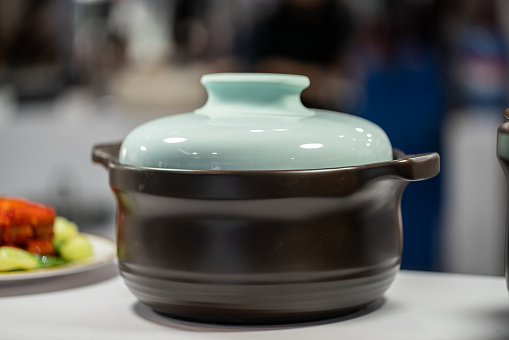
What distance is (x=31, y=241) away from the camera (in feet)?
2.40

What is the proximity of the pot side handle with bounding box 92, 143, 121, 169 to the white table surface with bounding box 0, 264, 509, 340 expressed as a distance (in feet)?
0.40

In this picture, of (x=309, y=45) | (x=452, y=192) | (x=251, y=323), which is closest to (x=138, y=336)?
(x=251, y=323)

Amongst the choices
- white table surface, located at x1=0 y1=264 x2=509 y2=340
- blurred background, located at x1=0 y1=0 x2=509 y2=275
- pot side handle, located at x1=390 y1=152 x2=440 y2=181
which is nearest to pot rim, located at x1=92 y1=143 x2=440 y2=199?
pot side handle, located at x1=390 y1=152 x2=440 y2=181

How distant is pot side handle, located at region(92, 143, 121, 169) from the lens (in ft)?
2.08

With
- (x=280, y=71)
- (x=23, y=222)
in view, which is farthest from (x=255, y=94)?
(x=280, y=71)

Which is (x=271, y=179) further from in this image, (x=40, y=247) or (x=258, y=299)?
(x=40, y=247)

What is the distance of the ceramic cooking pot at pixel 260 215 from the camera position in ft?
1.67

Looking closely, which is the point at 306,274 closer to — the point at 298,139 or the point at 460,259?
the point at 298,139

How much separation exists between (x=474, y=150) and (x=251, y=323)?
1.75 m

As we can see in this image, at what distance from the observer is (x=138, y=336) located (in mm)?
514

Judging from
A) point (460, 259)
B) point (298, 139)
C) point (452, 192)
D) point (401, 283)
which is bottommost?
point (460, 259)

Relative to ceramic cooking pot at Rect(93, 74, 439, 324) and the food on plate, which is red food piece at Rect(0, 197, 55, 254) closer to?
the food on plate

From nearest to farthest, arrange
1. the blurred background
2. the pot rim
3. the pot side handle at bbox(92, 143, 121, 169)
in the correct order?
the pot rim → the pot side handle at bbox(92, 143, 121, 169) → the blurred background

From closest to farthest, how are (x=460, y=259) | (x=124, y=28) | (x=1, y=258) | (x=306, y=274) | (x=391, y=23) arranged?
(x=306, y=274)
(x=1, y=258)
(x=460, y=259)
(x=391, y=23)
(x=124, y=28)
